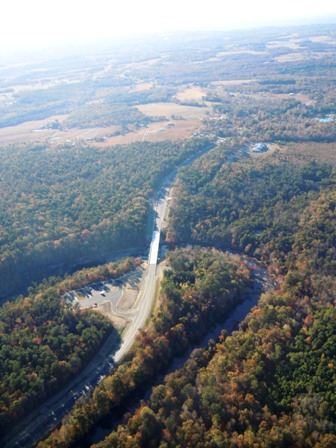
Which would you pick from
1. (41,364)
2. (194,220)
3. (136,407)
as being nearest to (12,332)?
(41,364)

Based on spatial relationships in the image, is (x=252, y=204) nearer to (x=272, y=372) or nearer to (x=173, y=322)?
(x=173, y=322)

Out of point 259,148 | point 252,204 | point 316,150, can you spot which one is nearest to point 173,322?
point 252,204

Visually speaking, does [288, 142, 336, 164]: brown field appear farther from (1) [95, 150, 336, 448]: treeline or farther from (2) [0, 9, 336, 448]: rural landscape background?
(1) [95, 150, 336, 448]: treeline

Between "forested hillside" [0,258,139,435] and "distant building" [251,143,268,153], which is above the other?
"distant building" [251,143,268,153]

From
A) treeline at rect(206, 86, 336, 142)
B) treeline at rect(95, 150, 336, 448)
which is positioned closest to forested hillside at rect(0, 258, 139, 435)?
treeline at rect(95, 150, 336, 448)

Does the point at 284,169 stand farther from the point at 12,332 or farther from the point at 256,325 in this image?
the point at 12,332

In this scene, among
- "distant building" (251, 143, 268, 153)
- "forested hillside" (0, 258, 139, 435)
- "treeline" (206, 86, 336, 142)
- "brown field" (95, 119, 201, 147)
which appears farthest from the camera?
"brown field" (95, 119, 201, 147)

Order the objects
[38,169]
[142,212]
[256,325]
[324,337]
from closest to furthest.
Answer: [324,337], [256,325], [142,212], [38,169]
